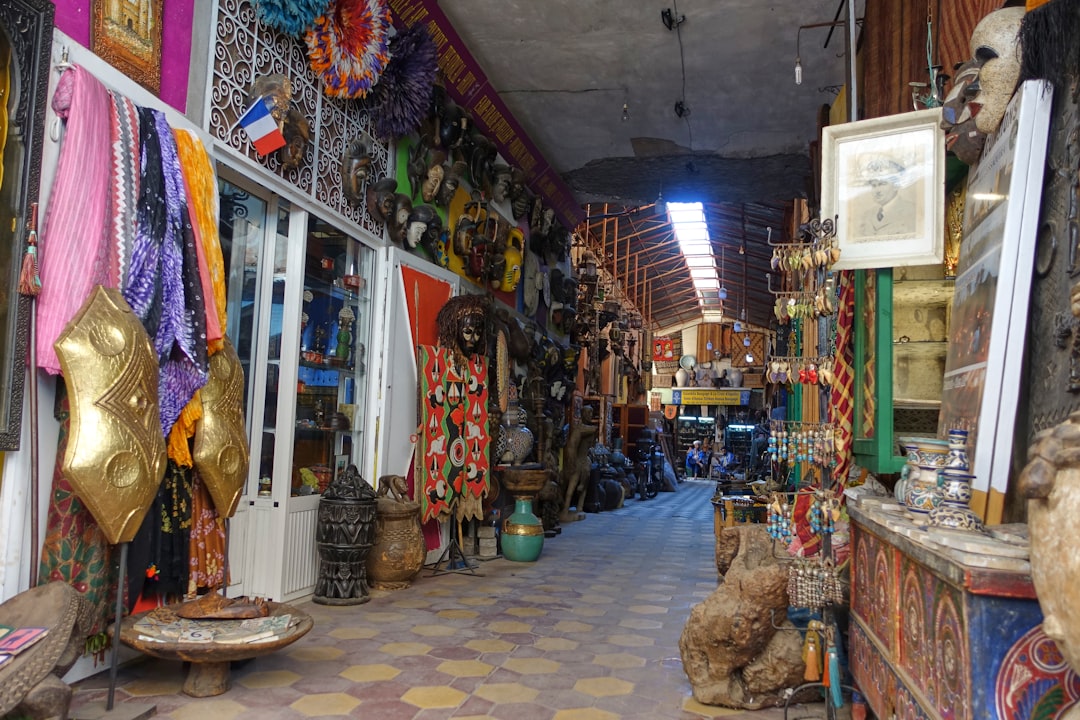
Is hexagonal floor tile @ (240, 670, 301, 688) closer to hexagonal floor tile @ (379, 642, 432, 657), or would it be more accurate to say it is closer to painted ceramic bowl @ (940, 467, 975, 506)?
hexagonal floor tile @ (379, 642, 432, 657)

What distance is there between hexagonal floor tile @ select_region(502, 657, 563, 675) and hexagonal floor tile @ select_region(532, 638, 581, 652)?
6.8 inches

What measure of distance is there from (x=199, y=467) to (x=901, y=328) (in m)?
3.45

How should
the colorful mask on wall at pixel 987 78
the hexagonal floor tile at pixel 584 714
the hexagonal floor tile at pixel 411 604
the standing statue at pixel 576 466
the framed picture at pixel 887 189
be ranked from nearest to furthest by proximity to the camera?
1. the colorful mask on wall at pixel 987 78
2. the hexagonal floor tile at pixel 584 714
3. the framed picture at pixel 887 189
4. the hexagonal floor tile at pixel 411 604
5. the standing statue at pixel 576 466

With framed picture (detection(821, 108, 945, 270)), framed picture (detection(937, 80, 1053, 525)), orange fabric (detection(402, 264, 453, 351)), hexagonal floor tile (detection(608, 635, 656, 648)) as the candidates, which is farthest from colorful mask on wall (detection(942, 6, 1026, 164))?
orange fabric (detection(402, 264, 453, 351))

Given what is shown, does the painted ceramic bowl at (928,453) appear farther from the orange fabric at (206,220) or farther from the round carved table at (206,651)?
the orange fabric at (206,220)

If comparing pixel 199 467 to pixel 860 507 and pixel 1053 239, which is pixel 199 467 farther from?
pixel 1053 239

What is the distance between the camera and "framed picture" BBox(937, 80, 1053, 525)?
6.96ft

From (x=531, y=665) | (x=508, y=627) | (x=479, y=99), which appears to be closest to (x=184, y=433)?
(x=531, y=665)

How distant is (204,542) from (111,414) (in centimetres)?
100

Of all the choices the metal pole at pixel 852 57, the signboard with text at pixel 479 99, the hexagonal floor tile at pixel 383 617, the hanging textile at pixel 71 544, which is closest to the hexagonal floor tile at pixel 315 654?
the hexagonal floor tile at pixel 383 617

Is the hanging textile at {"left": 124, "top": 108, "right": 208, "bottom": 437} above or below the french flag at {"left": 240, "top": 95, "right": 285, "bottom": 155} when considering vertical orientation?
below

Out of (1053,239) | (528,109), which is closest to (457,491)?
(528,109)

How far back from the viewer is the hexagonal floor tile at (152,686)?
8.99ft

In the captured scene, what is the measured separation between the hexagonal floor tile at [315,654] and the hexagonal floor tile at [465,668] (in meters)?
0.49
